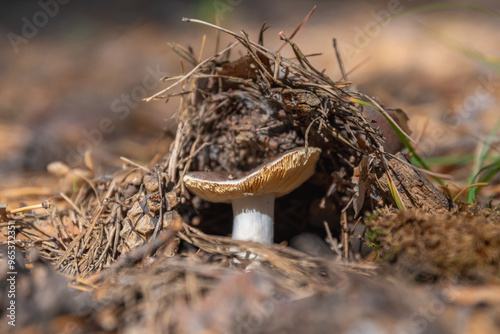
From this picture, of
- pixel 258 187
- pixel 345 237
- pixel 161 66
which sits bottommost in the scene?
pixel 345 237

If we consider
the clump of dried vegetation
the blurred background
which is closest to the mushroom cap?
the clump of dried vegetation

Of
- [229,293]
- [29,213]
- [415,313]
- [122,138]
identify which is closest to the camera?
[415,313]

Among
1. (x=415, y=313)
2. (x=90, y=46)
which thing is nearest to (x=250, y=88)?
(x=415, y=313)

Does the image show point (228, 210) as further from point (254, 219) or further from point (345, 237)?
point (345, 237)

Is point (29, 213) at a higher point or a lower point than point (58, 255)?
higher

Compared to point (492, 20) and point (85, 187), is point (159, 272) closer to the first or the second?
point (85, 187)

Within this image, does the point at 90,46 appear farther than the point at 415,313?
Yes

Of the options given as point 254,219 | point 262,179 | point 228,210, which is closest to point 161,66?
point 228,210

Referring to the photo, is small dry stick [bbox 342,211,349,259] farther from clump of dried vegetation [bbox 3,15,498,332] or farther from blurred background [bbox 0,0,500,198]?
blurred background [bbox 0,0,500,198]
